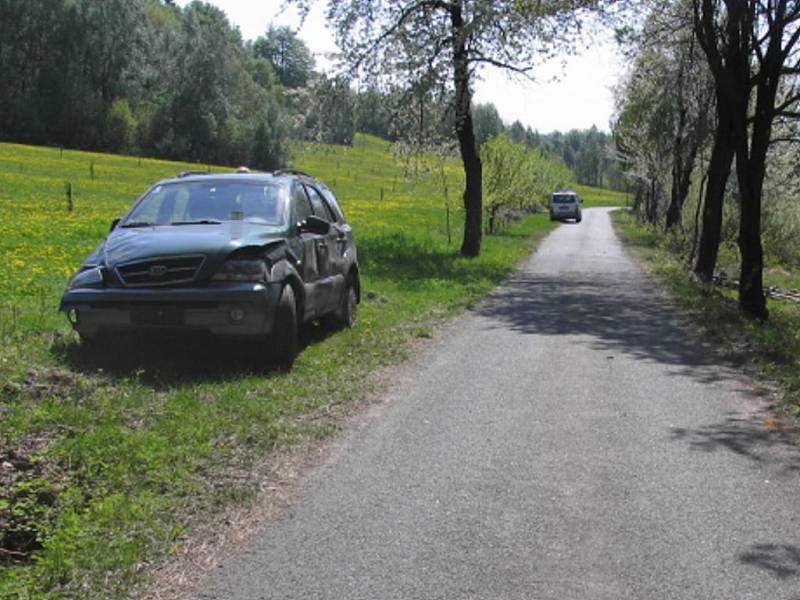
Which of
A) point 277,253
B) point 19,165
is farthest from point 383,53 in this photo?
point 19,165

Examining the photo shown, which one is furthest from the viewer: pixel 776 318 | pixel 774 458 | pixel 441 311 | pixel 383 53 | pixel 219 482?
pixel 383 53

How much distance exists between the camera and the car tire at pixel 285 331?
7895mm

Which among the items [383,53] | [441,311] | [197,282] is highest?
[383,53]

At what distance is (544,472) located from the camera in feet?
18.3

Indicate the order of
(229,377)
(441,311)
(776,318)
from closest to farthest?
1. (229,377)
2. (441,311)
3. (776,318)

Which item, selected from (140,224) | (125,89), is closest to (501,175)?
(140,224)

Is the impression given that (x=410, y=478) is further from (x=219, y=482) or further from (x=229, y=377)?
(x=229, y=377)

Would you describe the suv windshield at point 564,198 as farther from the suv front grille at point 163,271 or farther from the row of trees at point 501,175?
the suv front grille at point 163,271

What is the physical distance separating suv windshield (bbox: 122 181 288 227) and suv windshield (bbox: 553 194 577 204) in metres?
54.5

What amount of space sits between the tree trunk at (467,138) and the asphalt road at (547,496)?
13.4 meters

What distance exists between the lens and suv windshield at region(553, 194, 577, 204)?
6181 cm

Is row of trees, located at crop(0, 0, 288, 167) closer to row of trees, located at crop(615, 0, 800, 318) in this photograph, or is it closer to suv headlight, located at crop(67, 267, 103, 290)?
row of trees, located at crop(615, 0, 800, 318)

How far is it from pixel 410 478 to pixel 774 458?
102 inches

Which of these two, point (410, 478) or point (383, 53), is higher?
point (383, 53)
